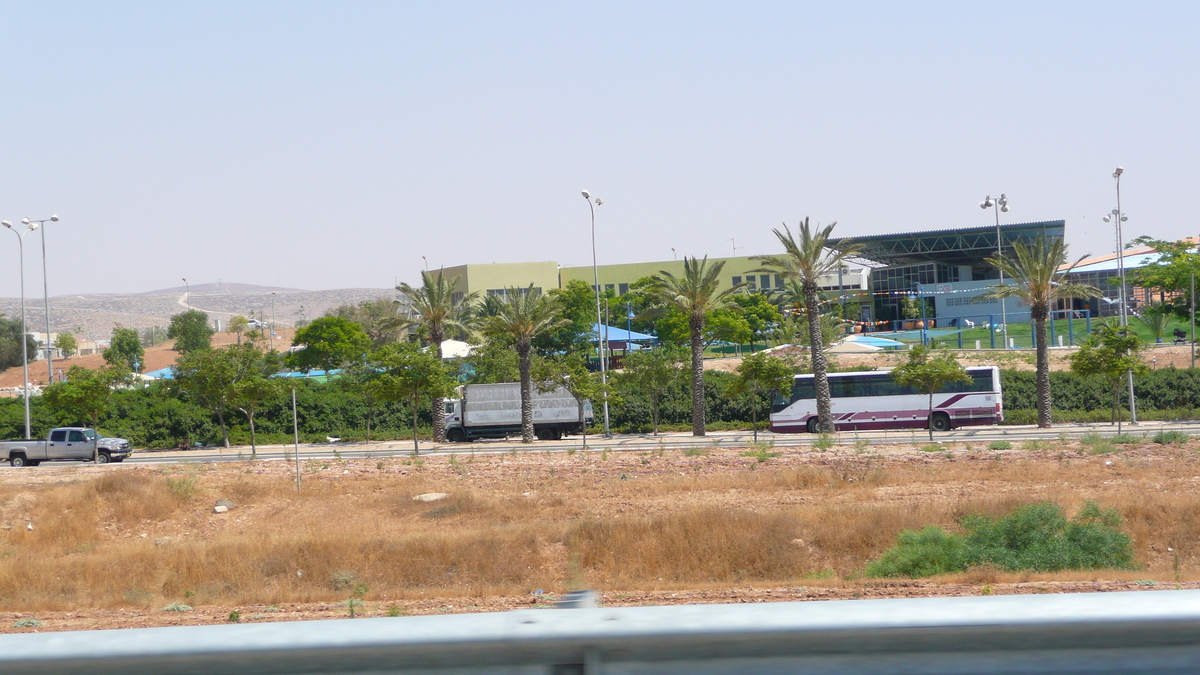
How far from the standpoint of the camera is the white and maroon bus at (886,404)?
42906mm

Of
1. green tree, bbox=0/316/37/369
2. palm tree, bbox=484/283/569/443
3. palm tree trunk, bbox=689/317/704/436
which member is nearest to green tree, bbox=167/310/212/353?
green tree, bbox=0/316/37/369

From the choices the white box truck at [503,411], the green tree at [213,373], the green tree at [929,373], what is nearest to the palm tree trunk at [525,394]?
the white box truck at [503,411]

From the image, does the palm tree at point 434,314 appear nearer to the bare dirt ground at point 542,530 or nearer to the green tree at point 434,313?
the green tree at point 434,313

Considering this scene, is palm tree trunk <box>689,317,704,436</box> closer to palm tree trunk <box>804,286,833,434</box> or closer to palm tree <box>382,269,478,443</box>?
palm tree trunk <box>804,286,833,434</box>

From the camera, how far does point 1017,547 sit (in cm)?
1546

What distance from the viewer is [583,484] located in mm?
26500

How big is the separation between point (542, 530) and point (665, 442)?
24150 mm

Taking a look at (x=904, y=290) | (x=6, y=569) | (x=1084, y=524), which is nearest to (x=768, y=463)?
(x=1084, y=524)

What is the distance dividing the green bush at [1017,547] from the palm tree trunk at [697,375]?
29.3 m

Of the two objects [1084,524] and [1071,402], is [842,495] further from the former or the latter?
[1071,402]

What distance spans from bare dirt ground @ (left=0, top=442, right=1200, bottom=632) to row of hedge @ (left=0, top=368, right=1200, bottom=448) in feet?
64.9

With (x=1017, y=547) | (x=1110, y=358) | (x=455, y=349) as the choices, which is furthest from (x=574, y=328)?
(x=1017, y=547)

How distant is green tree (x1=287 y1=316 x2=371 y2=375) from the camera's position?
88938mm

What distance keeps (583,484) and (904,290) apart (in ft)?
279
